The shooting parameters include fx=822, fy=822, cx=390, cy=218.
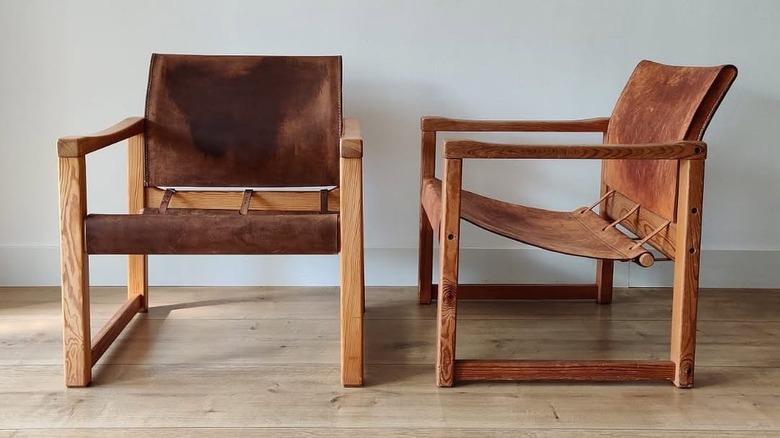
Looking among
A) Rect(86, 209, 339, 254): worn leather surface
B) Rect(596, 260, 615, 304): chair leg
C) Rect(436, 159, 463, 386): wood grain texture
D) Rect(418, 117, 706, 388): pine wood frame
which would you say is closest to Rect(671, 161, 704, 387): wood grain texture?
Rect(418, 117, 706, 388): pine wood frame

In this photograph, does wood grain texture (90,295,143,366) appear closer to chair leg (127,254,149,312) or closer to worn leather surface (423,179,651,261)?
chair leg (127,254,149,312)

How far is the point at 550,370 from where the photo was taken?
65.2 inches

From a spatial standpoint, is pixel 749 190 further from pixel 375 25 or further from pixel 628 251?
pixel 375 25

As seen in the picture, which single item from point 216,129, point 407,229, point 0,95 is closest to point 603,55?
point 407,229

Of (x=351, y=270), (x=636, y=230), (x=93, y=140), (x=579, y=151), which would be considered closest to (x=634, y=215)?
(x=636, y=230)

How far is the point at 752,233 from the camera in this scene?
94.2 inches

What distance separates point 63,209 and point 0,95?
89cm

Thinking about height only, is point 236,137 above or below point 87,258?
above

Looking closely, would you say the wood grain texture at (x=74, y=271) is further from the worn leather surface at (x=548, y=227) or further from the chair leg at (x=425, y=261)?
the chair leg at (x=425, y=261)

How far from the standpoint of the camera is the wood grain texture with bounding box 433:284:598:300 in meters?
2.24

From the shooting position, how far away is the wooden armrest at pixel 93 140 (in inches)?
61.4

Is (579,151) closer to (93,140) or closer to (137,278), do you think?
(93,140)

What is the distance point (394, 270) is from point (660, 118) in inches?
36.4

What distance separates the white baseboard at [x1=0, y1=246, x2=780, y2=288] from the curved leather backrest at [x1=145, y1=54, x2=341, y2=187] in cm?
45
